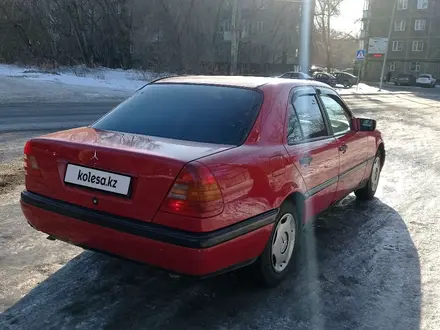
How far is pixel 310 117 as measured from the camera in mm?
4215

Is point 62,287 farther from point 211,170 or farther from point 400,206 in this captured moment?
point 400,206

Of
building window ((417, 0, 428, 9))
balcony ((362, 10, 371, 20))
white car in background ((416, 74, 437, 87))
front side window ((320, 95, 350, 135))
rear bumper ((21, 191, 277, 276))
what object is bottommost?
white car in background ((416, 74, 437, 87))

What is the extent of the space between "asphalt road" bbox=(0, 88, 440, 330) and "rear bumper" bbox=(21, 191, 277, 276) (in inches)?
15.4

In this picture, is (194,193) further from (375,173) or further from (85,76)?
(85,76)

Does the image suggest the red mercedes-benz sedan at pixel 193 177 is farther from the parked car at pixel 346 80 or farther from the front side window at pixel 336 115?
the parked car at pixel 346 80

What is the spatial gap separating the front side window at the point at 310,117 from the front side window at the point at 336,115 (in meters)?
0.23

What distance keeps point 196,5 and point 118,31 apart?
732 centimetres

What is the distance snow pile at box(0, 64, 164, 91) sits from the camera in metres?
26.6

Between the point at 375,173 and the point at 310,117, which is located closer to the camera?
the point at 310,117

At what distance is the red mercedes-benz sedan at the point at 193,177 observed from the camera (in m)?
2.83

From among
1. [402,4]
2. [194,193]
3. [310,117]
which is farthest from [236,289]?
[402,4]

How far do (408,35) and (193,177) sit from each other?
234ft

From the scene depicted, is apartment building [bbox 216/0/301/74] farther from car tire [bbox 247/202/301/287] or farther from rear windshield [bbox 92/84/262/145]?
car tire [bbox 247/202/301/287]

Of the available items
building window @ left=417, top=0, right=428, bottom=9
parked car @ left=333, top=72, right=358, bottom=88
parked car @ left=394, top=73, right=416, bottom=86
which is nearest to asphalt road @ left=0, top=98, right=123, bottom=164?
parked car @ left=333, top=72, right=358, bottom=88
